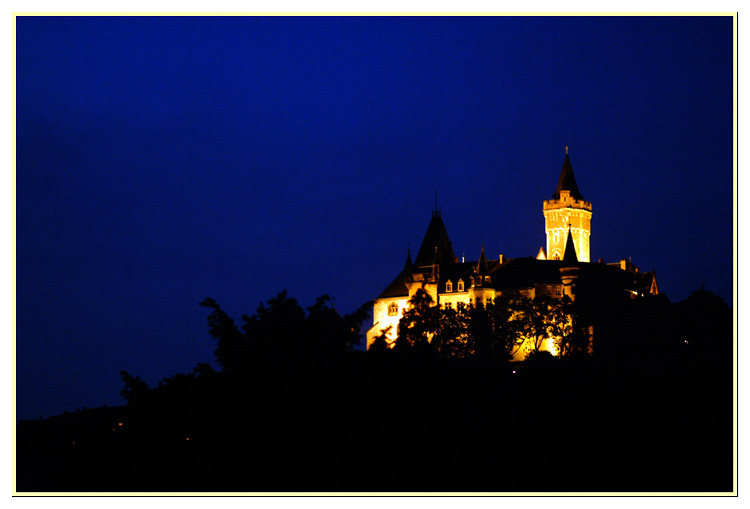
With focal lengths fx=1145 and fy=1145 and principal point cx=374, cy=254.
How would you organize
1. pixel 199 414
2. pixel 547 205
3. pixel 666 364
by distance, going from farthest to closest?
1. pixel 547 205
2. pixel 666 364
3. pixel 199 414

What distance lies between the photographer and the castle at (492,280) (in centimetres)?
10431

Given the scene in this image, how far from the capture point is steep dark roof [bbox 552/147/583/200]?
137 meters

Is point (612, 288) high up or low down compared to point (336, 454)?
up

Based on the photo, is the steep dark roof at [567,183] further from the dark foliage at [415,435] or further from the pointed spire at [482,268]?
the dark foliage at [415,435]

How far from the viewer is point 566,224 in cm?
13338

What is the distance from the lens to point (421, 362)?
5044 centimetres

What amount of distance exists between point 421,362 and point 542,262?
6114 cm

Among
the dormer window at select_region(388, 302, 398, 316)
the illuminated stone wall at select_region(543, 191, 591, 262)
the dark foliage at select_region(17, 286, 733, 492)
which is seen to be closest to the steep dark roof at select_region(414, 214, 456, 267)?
the dormer window at select_region(388, 302, 398, 316)

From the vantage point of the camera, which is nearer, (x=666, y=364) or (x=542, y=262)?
(x=666, y=364)

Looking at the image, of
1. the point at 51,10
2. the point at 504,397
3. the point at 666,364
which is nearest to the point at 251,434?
the point at 504,397

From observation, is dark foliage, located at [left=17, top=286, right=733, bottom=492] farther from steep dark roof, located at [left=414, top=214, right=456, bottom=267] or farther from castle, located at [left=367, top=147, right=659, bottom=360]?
steep dark roof, located at [left=414, top=214, right=456, bottom=267]
